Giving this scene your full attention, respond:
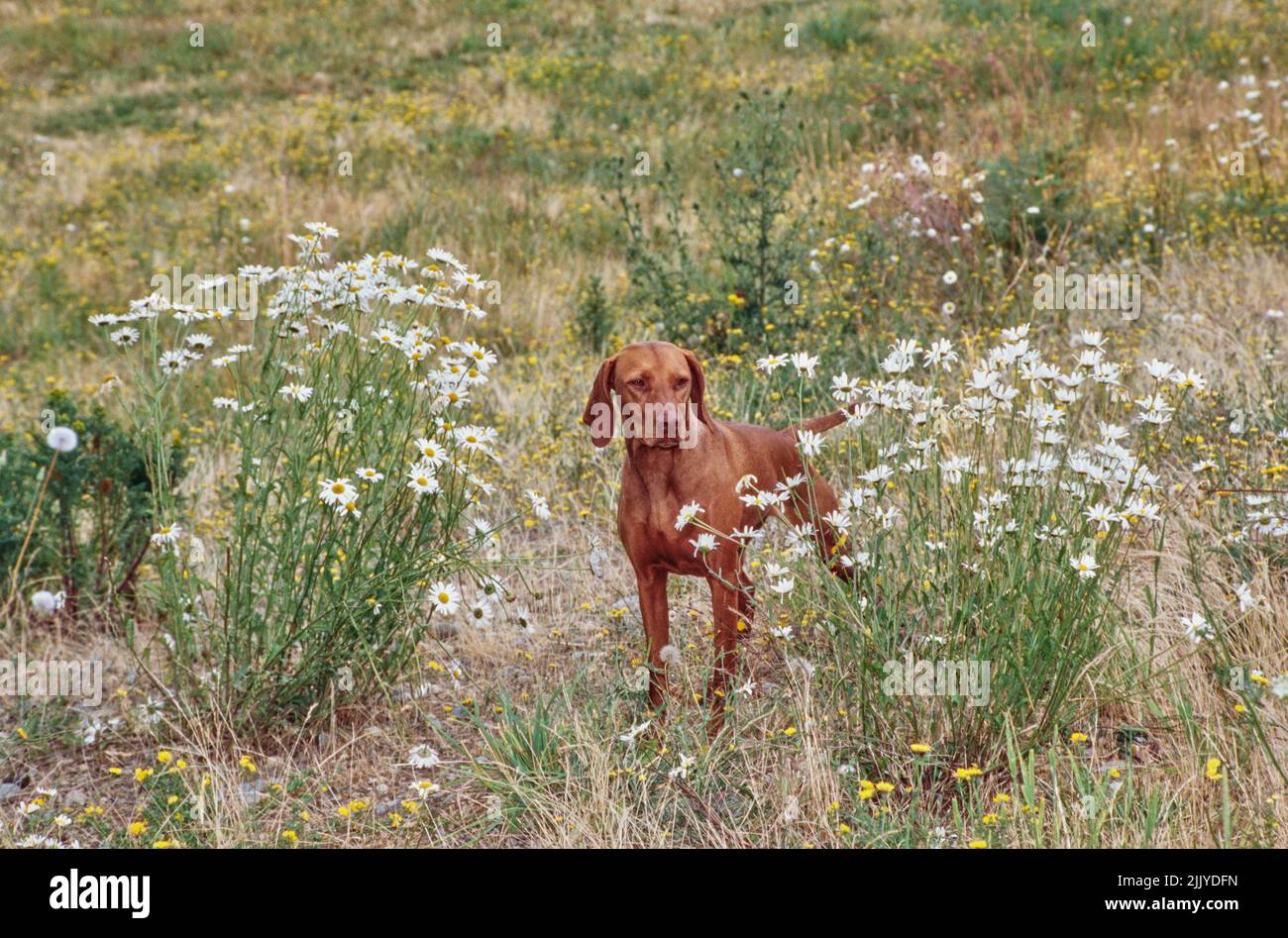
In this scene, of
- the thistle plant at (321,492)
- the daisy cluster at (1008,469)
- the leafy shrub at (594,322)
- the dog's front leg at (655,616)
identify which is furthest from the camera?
the leafy shrub at (594,322)

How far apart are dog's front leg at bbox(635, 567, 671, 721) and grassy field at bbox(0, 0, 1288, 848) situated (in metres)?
0.13

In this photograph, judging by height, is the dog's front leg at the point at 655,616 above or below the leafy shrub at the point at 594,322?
below

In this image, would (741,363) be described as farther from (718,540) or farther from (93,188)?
(93,188)

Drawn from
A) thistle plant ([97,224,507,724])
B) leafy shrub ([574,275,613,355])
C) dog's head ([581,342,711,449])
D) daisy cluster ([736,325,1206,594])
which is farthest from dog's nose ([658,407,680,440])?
leafy shrub ([574,275,613,355])

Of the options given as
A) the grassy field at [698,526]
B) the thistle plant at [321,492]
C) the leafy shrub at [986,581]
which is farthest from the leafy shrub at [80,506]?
the leafy shrub at [986,581]

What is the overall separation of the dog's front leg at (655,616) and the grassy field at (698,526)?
0.13 metres

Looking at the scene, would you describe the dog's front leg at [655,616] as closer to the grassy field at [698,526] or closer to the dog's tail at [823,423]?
the grassy field at [698,526]

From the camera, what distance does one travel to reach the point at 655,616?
3.26 metres

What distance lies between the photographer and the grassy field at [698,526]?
290cm

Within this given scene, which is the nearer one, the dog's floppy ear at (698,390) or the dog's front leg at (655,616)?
the dog's floppy ear at (698,390)

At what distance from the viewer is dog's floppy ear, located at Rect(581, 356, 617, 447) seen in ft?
10.3

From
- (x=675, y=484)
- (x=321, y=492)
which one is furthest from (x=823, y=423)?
(x=321, y=492)

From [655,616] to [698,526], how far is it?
Answer: 0.34 metres
